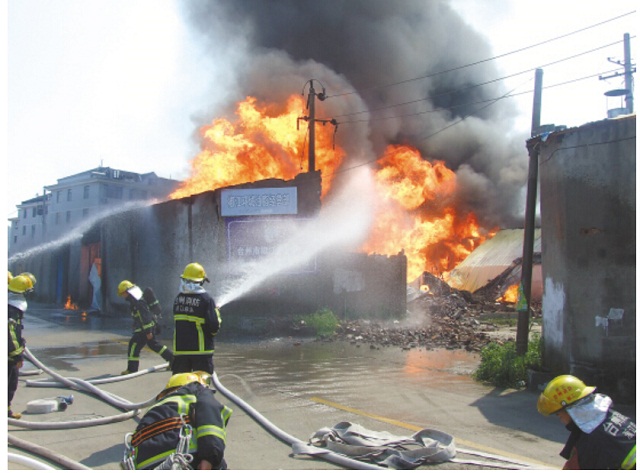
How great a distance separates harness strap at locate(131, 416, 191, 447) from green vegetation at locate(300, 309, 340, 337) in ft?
40.0

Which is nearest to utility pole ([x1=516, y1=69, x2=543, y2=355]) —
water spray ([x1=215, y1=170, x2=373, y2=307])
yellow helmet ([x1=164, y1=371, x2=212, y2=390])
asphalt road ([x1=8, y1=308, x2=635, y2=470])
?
asphalt road ([x1=8, y1=308, x2=635, y2=470])

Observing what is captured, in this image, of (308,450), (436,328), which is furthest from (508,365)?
(436,328)

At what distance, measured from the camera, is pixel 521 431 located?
249 inches

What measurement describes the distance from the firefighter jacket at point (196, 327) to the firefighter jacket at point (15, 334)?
1.77 meters

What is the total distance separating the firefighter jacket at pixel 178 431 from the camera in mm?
2924

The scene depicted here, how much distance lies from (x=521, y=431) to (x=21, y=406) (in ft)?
20.1

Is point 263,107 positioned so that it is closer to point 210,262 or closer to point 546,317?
point 210,262

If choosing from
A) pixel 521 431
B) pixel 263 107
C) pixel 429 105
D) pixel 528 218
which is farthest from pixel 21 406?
pixel 429 105

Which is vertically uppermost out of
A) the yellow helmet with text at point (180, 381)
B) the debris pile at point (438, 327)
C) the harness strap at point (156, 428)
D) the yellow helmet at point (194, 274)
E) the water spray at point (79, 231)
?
the water spray at point (79, 231)

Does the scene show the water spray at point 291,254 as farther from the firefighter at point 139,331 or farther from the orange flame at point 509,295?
the orange flame at point 509,295

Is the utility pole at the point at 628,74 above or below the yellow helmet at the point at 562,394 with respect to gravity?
above

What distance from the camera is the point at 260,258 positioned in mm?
17391

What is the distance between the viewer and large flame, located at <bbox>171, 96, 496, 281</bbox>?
26.8m

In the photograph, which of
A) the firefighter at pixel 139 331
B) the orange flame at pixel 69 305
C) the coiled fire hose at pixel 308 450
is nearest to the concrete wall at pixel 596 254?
the coiled fire hose at pixel 308 450
